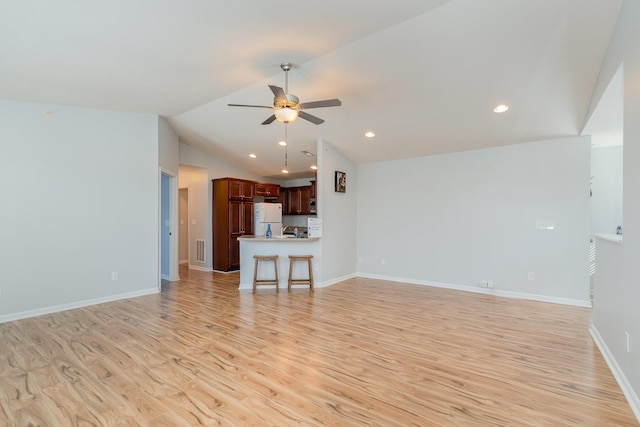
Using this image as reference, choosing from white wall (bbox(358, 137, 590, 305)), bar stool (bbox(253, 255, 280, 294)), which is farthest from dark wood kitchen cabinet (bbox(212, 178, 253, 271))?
white wall (bbox(358, 137, 590, 305))

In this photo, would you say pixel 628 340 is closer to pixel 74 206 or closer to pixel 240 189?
pixel 74 206

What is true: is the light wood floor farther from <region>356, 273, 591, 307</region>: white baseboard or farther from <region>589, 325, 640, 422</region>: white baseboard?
<region>356, 273, 591, 307</region>: white baseboard

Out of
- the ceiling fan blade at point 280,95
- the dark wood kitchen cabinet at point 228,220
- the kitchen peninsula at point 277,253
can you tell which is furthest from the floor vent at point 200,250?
the ceiling fan blade at point 280,95

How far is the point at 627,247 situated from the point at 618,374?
103 cm

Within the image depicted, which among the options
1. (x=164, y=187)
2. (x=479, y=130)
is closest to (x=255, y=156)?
(x=164, y=187)

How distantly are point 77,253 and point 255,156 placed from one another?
373 centimetres

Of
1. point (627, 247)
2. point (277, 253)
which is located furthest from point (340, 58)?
point (277, 253)

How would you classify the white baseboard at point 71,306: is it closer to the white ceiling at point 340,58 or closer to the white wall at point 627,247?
the white ceiling at point 340,58

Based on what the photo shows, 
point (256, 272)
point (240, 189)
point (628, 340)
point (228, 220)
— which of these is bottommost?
point (256, 272)

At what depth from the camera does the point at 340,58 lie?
3.23 meters

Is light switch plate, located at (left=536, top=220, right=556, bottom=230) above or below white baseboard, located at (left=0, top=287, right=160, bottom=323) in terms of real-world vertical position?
above

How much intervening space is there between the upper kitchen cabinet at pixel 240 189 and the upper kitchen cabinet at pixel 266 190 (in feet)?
0.59

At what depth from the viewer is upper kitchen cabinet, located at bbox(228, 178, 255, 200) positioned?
6.87m

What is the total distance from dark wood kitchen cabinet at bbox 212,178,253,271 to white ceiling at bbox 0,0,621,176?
232 centimetres
